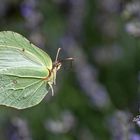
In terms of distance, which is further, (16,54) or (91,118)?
(91,118)

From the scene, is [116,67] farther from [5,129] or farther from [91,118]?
[5,129]

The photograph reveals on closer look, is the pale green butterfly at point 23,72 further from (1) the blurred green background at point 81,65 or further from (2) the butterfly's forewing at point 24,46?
(1) the blurred green background at point 81,65

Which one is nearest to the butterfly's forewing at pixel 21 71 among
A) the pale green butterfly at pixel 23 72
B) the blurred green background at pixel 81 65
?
the pale green butterfly at pixel 23 72

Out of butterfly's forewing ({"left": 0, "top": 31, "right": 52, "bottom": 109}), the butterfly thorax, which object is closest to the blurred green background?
butterfly's forewing ({"left": 0, "top": 31, "right": 52, "bottom": 109})

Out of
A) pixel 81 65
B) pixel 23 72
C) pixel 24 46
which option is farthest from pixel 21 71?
pixel 81 65

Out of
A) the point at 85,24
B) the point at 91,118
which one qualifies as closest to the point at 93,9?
the point at 85,24

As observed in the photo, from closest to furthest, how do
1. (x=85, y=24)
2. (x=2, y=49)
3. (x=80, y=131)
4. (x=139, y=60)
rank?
(x=2, y=49) < (x=80, y=131) < (x=139, y=60) < (x=85, y=24)

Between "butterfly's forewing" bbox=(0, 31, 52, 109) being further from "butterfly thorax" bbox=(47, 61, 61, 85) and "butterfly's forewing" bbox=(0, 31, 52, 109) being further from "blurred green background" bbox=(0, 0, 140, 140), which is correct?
"blurred green background" bbox=(0, 0, 140, 140)
